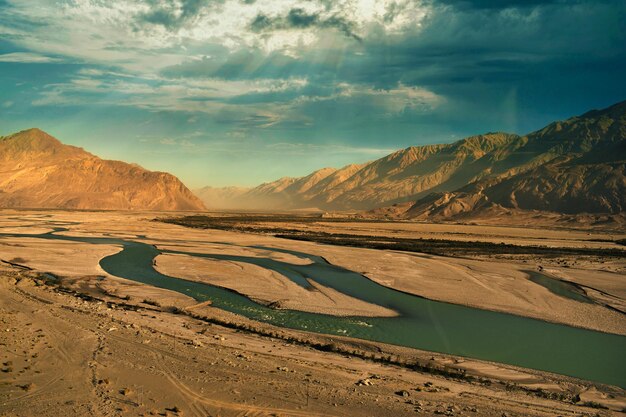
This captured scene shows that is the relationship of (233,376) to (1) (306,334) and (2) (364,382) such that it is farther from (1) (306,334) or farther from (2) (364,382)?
(1) (306,334)

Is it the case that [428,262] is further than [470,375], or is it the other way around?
[428,262]

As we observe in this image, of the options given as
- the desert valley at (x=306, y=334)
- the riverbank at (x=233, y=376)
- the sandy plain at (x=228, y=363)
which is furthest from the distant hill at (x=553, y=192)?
the riverbank at (x=233, y=376)

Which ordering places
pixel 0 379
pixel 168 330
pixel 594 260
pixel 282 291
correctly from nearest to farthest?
1. pixel 0 379
2. pixel 168 330
3. pixel 282 291
4. pixel 594 260

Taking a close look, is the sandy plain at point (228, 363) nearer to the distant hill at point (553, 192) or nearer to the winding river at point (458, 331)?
the winding river at point (458, 331)

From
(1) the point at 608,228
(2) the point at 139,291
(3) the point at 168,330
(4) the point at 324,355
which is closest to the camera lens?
(4) the point at 324,355

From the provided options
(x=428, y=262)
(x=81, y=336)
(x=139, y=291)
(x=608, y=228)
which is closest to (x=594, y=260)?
(x=428, y=262)

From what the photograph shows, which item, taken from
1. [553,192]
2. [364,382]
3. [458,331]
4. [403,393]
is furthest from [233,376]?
[553,192]

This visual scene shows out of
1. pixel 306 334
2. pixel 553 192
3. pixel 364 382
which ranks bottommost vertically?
pixel 306 334

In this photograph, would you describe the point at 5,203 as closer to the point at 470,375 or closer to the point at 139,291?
the point at 139,291
